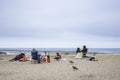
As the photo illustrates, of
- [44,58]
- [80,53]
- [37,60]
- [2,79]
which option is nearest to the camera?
[2,79]

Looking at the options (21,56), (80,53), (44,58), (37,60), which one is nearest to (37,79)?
(37,60)

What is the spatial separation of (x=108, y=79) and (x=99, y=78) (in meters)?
0.52

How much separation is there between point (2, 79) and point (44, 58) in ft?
39.9

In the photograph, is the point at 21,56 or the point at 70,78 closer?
the point at 70,78

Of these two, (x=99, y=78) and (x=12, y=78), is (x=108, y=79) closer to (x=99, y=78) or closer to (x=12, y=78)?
(x=99, y=78)

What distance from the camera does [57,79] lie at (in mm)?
11531

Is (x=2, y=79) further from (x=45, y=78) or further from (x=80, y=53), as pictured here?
(x=80, y=53)

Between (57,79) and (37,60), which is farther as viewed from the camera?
(37,60)

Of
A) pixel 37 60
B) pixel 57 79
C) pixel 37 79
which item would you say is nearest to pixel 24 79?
pixel 37 79

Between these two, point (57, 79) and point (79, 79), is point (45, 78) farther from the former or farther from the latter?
point (79, 79)

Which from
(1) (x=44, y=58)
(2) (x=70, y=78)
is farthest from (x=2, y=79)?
(1) (x=44, y=58)

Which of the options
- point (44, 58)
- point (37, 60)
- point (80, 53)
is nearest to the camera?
point (37, 60)

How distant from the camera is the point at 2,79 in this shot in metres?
11.4

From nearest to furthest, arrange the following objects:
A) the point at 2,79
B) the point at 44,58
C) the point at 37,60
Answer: the point at 2,79 → the point at 37,60 → the point at 44,58
